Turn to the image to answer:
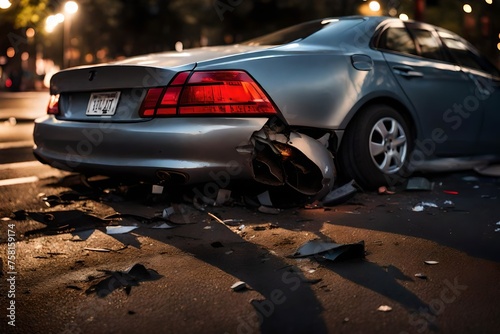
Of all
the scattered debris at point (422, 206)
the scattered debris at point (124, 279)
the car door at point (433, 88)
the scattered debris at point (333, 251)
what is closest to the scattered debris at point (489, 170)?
the car door at point (433, 88)

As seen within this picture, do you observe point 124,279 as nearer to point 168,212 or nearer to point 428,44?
point 168,212

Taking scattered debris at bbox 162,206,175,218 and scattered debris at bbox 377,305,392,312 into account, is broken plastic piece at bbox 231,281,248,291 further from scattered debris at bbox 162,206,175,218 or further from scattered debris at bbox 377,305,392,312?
scattered debris at bbox 162,206,175,218

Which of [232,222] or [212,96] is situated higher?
[212,96]

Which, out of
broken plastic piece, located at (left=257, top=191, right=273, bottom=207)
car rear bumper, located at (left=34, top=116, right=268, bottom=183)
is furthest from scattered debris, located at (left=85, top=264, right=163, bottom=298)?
Answer: broken plastic piece, located at (left=257, top=191, right=273, bottom=207)

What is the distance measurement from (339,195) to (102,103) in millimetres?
1821

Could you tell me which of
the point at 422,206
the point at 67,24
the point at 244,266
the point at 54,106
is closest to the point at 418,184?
the point at 422,206

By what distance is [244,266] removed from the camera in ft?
11.2

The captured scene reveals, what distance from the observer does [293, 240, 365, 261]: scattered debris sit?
138 inches

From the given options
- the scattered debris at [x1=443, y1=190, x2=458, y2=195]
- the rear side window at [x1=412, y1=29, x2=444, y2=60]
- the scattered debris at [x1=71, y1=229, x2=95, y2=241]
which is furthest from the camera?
the rear side window at [x1=412, y1=29, x2=444, y2=60]

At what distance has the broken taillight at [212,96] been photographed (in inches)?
171

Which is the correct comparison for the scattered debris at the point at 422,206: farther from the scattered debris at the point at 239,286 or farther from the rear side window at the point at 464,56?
the scattered debris at the point at 239,286

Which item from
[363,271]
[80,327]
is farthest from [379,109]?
[80,327]

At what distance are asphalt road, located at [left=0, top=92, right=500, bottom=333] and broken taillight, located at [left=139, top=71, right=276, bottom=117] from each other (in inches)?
26.9

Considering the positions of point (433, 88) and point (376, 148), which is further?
point (433, 88)
